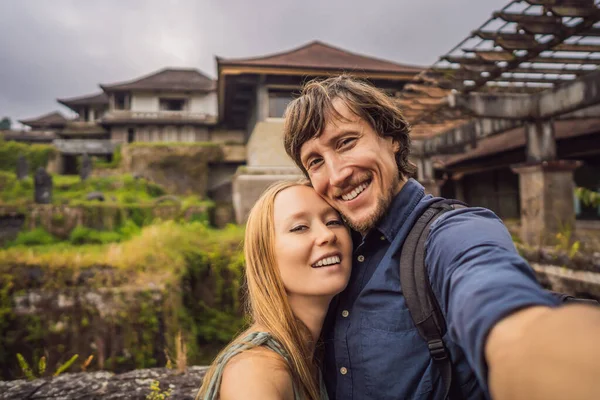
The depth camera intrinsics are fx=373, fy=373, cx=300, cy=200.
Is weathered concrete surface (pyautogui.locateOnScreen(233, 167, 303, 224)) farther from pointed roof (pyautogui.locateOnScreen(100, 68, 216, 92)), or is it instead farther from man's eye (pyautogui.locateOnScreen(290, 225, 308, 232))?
pointed roof (pyautogui.locateOnScreen(100, 68, 216, 92))

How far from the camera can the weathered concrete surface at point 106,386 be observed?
2.65 m

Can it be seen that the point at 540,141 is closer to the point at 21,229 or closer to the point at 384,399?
the point at 384,399

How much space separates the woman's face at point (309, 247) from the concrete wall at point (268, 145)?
34.8ft

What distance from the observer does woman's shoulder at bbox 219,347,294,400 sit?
1.14 metres

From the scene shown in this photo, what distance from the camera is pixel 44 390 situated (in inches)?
109

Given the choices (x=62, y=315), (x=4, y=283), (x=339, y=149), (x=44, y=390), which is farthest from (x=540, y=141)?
(x=4, y=283)

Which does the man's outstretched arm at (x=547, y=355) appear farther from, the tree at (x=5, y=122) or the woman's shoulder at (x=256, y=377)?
the tree at (x=5, y=122)

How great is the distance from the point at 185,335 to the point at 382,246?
7053 millimetres

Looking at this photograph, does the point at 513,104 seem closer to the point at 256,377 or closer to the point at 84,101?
the point at 256,377

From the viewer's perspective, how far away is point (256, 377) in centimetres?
117

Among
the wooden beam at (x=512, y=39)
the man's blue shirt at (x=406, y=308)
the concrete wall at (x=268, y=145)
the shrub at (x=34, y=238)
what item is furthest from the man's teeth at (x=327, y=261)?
the shrub at (x=34, y=238)

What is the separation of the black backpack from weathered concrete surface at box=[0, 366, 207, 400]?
1.97 metres

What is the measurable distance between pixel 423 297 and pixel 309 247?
1.68ft

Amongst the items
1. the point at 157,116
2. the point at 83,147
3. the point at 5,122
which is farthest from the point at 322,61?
the point at 5,122
